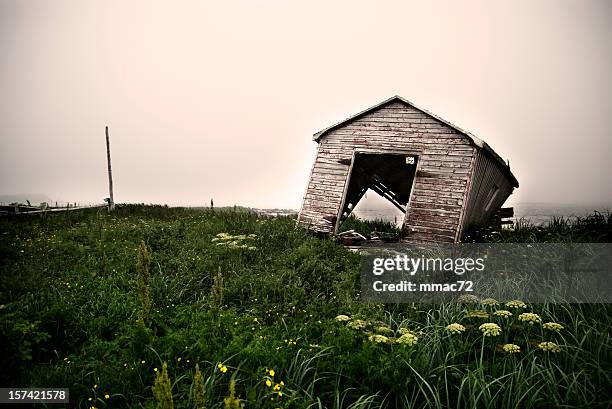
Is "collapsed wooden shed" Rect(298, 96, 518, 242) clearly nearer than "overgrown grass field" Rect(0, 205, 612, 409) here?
No

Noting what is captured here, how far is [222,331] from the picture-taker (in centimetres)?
421

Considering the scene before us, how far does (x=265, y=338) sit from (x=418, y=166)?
859 centimetres

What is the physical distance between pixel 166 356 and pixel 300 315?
2.29 meters

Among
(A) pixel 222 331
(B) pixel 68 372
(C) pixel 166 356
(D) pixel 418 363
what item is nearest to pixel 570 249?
(D) pixel 418 363

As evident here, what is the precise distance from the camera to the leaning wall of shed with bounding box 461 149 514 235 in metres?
10.9

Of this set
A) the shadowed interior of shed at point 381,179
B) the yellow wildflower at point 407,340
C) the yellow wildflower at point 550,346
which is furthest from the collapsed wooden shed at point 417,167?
the yellow wildflower at point 407,340

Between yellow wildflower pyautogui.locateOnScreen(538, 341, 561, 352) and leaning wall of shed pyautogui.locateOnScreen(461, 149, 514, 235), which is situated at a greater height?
leaning wall of shed pyautogui.locateOnScreen(461, 149, 514, 235)

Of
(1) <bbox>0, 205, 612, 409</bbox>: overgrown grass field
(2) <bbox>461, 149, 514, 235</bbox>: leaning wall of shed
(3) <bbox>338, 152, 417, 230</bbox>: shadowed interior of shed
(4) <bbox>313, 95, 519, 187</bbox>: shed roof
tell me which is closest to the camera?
(1) <bbox>0, 205, 612, 409</bbox>: overgrown grass field

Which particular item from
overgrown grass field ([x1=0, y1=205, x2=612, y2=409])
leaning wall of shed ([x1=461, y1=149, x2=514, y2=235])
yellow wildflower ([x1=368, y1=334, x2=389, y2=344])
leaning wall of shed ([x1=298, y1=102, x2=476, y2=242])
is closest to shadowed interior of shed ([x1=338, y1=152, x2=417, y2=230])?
leaning wall of shed ([x1=298, y1=102, x2=476, y2=242])

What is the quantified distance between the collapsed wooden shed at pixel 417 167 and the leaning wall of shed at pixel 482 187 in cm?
3

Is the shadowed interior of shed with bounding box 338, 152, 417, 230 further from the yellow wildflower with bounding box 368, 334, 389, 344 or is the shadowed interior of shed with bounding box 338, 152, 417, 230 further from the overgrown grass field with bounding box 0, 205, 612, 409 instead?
the yellow wildflower with bounding box 368, 334, 389, 344

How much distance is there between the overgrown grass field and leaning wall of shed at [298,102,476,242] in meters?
3.22

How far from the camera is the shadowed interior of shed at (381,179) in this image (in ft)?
47.8

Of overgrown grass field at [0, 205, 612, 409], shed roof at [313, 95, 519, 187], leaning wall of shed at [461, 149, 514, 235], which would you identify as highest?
shed roof at [313, 95, 519, 187]
